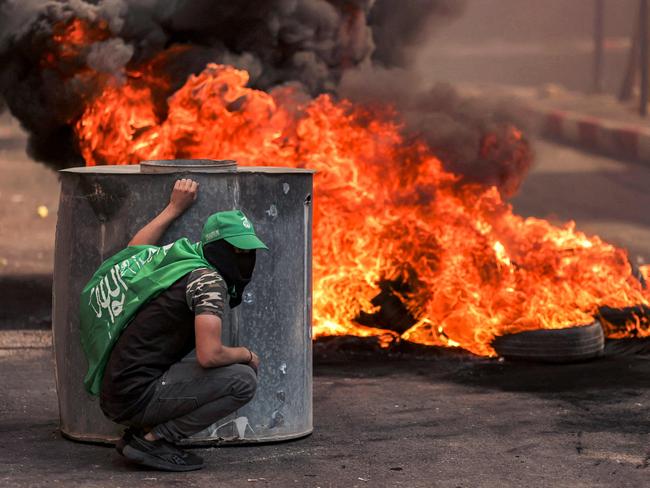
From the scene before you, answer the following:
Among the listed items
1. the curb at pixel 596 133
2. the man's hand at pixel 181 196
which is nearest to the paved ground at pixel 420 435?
the man's hand at pixel 181 196

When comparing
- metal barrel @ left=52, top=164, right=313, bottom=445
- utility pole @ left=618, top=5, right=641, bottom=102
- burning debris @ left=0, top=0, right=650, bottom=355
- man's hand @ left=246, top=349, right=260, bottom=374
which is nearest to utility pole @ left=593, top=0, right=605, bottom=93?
utility pole @ left=618, top=5, right=641, bottom=102

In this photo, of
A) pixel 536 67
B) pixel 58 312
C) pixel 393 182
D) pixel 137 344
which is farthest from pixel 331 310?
pixel 536 67

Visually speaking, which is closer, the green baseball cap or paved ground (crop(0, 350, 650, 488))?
the green baseball cap

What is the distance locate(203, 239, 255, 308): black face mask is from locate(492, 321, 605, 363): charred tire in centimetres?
316

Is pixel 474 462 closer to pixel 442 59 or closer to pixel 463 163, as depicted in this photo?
pixel 463 163

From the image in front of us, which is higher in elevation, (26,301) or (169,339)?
(169,339)

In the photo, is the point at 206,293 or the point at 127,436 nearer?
the point at 206,293

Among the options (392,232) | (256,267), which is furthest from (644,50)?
(256,267)

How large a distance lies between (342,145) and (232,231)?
3931 mm

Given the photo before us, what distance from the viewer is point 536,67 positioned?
37188 millimetres

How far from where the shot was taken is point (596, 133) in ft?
77.2

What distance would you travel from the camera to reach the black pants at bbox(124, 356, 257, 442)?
5.52 meters

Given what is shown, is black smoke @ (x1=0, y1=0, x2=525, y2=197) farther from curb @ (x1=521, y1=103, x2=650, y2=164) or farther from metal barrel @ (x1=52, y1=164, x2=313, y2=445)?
curb @ (x1=521, y1=103, x2=650, y2=164)

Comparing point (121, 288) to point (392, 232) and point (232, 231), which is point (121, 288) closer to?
point (232, 231)
